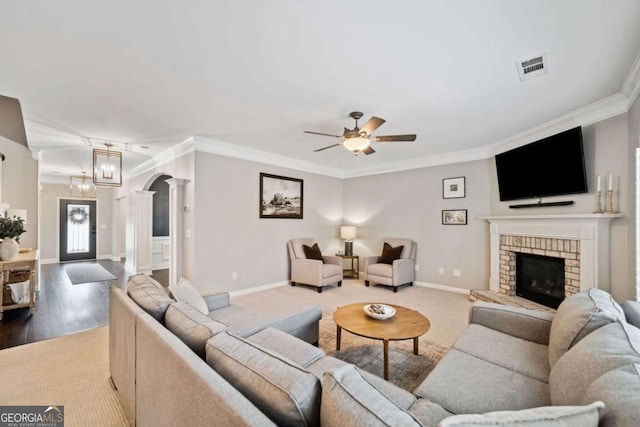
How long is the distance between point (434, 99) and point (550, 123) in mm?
→ 1801

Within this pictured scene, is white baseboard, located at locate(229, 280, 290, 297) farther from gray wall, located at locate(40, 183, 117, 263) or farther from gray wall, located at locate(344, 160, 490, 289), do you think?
gray wall, located at locate(40, 183, 117, 263)

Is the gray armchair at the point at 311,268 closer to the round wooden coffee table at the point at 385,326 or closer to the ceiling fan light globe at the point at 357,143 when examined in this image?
the round wooden coffee table at the point at 385,326

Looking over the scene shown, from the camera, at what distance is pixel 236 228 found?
457 cm

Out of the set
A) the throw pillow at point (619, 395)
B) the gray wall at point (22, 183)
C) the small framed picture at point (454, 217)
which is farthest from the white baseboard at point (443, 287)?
the gray wall at point (22, 183)

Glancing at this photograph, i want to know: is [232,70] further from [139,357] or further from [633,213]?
[633,213]

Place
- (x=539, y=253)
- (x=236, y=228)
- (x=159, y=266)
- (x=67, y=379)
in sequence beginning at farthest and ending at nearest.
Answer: (x=159, y=266), (x=236, y=228), (x=539, y=253), (x=67, y=379)

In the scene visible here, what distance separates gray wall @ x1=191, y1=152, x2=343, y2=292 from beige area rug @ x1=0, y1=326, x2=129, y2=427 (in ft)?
5.13

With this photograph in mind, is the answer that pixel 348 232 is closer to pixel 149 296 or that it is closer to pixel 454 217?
pixel 454 217

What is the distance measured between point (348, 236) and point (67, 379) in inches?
187

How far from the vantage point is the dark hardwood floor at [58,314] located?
2984 mm

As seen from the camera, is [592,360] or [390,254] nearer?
[592,360]

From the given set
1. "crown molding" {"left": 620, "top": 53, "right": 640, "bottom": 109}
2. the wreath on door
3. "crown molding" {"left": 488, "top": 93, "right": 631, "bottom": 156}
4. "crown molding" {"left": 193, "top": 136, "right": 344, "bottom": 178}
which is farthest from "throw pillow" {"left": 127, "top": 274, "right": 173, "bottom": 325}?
the wreath on door
